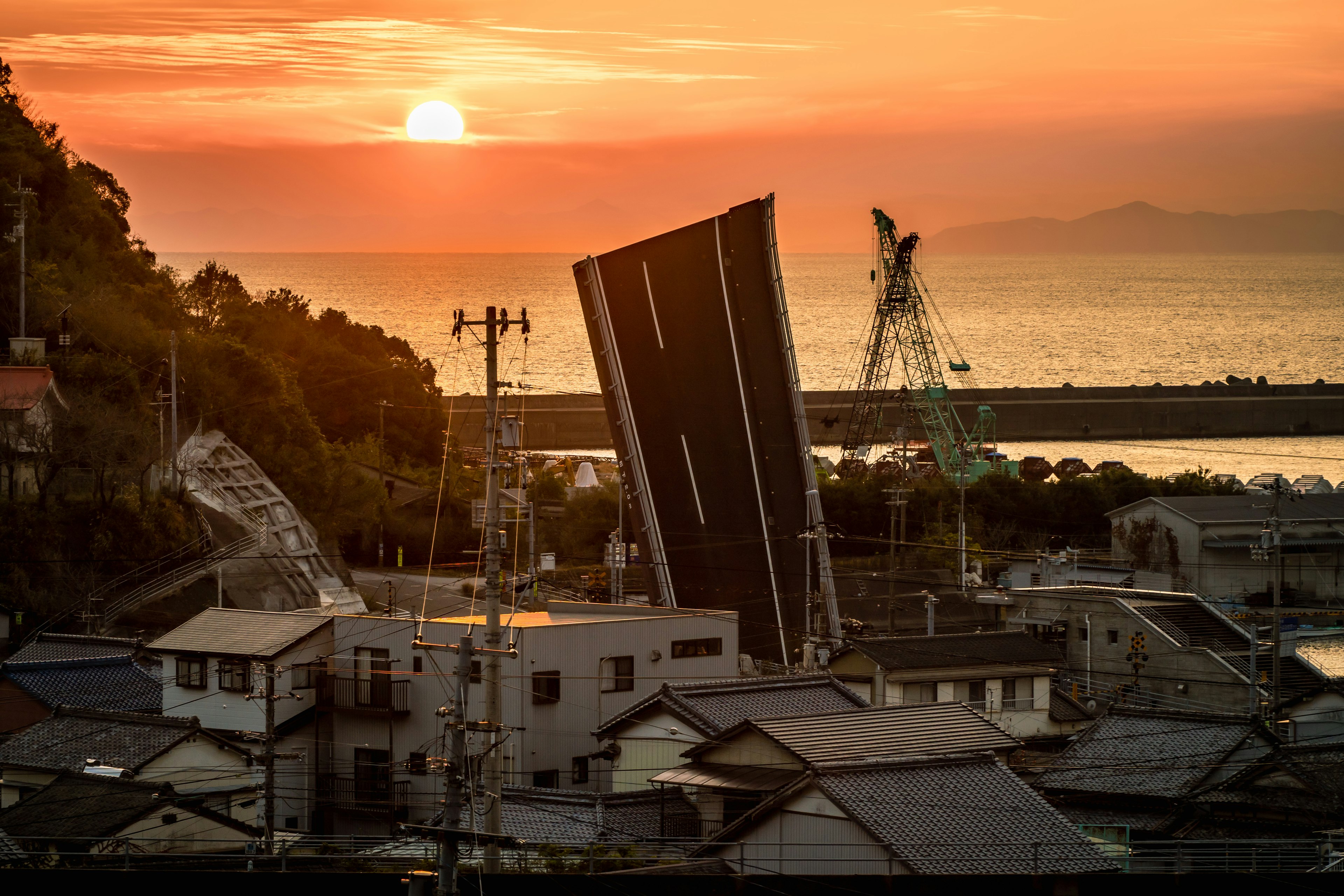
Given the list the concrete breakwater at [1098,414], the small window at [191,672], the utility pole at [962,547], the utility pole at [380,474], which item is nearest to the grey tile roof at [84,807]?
the small window at [191,672]

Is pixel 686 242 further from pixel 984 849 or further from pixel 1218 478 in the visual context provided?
pixel 1218 478

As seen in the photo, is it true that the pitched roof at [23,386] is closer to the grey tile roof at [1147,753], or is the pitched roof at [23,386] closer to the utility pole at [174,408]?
the utility pole at [174,408]

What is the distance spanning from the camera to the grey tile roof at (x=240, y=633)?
1352 cm

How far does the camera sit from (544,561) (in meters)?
18.7

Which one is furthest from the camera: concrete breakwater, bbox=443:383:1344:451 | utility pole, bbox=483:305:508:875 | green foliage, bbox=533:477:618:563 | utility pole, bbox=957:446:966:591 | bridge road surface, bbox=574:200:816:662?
concrete breakwater, bbox=443:383:1344:451

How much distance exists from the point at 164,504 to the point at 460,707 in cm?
1371

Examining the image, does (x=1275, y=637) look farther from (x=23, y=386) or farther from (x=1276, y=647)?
(x=23, y=386)

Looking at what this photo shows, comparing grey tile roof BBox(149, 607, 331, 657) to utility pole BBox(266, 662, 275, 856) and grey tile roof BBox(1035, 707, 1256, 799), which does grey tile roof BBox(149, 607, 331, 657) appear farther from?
grey tile roof BBox(1035, 707, 1256, 799)

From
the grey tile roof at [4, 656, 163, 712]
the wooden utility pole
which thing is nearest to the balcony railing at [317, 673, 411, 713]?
the grey tile roof at [4, 656, 163, 712]

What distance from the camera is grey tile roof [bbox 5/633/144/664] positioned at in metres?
15.1

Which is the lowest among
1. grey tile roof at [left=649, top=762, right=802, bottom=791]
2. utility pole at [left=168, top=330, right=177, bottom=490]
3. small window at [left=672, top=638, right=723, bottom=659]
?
grey tile roof at [left=649, top=762, right=802, bottom=791]

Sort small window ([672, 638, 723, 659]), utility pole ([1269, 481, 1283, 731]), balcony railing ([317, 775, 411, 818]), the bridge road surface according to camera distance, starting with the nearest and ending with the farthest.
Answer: balcony railing ([317, 775, 411, 818]) → small window ([672, 638, 723, 659]) → utility pole ([1269, 481, 1283, 731]) → the bridge road surface

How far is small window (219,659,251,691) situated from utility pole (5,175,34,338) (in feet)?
37.4

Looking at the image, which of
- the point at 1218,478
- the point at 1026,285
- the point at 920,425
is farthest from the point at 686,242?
the point at 1026,285
